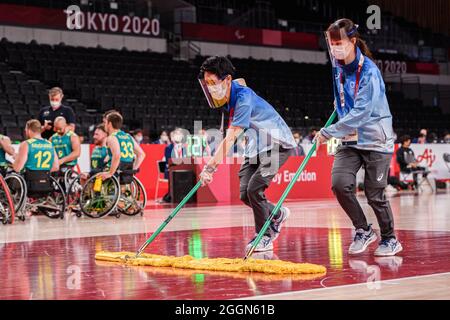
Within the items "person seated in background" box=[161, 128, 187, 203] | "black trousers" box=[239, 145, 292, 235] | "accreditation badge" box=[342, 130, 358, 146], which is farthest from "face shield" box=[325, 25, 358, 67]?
"person seated in background" box=[161, 128, 187, 203]

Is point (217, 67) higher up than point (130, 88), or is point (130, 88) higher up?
point (130, 88)

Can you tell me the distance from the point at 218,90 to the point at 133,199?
6.29 metres

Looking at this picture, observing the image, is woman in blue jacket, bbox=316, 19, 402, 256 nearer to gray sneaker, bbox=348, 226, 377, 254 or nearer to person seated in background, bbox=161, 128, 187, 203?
gray sneaker, bbox=348, 226, 377, 254

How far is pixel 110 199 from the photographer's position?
1182 cm

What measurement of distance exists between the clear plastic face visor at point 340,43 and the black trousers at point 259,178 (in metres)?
1.15

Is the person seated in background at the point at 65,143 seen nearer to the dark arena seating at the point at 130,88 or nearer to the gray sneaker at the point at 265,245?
the dark arena seating at the point at 130,88

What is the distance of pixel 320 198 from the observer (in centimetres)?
1698

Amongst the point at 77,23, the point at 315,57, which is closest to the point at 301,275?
the point at 77,23

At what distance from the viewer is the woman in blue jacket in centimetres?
604

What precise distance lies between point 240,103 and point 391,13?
1164 inches

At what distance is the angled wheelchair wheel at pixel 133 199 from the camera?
39.9 ft

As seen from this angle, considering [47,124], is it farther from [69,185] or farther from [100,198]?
[100,198]

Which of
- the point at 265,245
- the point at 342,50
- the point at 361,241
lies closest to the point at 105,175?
the point at 265,245

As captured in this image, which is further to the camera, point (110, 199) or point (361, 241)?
point (110, 199)
